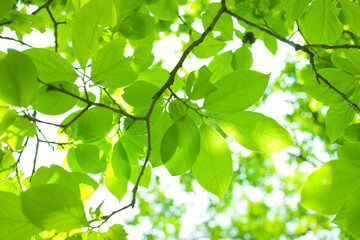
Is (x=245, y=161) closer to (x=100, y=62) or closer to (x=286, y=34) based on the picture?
(x=286, y=34)

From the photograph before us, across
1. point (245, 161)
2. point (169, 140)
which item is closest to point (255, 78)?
point (169, 140)

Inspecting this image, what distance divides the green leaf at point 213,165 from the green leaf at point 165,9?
2.32 feet

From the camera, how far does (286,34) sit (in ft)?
5.02

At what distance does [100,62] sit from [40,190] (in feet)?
1.04

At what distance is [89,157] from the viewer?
99cm

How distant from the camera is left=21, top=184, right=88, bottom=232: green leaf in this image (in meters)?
0.58

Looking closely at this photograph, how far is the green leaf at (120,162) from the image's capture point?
99 centimetres

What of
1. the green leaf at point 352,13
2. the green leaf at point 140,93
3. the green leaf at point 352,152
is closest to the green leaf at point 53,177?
the green leaf at point 140,93

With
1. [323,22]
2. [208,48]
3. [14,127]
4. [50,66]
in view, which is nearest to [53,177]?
[14,127]

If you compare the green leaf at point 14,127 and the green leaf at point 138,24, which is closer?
the green leaf at point 14,127

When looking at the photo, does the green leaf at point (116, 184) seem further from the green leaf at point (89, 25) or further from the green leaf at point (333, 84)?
the green leaf at point (333, 84)

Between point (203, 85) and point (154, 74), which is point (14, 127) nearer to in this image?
point (203, 85)

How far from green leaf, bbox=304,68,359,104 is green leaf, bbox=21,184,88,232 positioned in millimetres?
782

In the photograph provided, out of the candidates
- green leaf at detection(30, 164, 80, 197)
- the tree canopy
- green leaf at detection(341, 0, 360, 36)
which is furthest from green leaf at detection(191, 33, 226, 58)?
green leaf at detection(30, 164, 80, 197)
